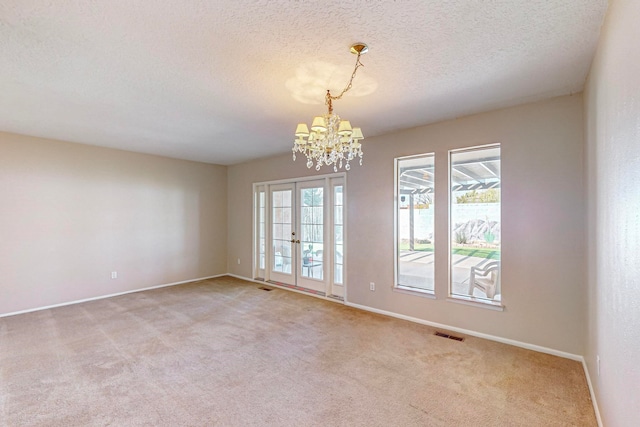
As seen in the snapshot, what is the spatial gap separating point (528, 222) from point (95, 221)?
20.8ft

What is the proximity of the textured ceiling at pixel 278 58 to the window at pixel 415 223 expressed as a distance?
674 mm

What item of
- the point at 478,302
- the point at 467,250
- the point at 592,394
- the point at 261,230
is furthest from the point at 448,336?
the point at 261,230

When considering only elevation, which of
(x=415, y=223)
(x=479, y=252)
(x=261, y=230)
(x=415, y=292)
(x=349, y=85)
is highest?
(x=349, y=85)

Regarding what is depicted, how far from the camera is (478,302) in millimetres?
3473

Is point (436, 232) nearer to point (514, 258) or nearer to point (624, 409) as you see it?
point (514, 258)

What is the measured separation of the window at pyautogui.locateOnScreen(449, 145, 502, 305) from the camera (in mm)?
3436

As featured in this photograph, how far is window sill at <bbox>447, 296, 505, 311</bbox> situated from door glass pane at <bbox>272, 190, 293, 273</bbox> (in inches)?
124

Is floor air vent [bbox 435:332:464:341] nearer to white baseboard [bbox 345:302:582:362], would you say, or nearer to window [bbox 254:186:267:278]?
white baseboard [bbox 345:302:582:362]

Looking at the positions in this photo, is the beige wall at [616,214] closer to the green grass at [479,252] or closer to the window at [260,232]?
the green grass at [479,252]

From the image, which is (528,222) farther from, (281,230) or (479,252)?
(281,230)

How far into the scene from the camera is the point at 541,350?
3.04 meters

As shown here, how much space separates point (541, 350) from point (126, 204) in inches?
255

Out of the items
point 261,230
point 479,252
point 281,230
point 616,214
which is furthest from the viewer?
point 261,230

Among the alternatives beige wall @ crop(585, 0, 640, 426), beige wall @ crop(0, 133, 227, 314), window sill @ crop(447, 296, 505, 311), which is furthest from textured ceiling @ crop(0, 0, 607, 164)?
window sill @ crop(447, 296, 505, 311)
